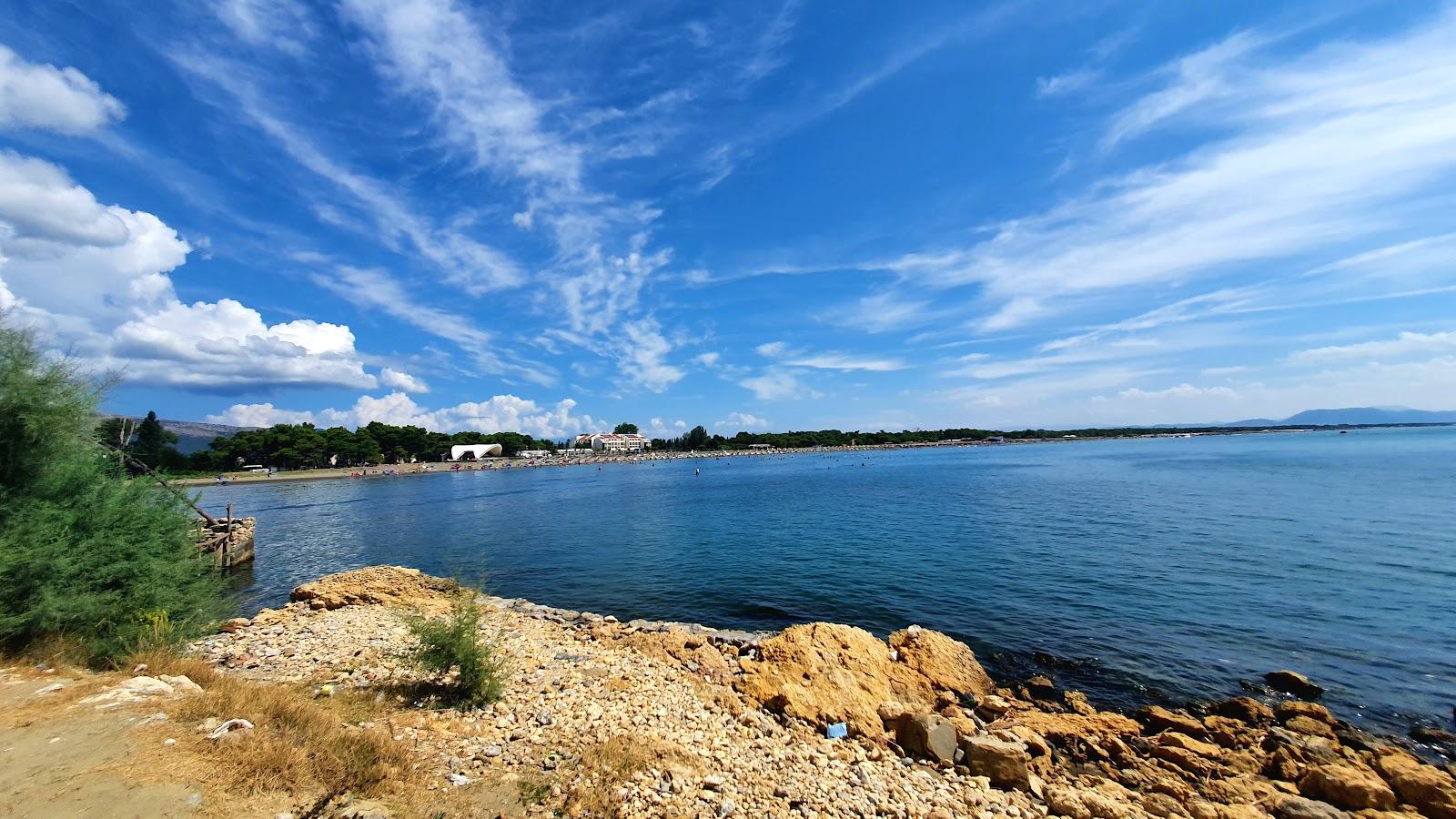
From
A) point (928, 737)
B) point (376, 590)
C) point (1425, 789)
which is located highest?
point (376, 590)

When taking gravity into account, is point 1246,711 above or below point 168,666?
below

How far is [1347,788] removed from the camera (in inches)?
321

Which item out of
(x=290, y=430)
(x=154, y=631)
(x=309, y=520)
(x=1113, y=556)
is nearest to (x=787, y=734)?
(x=154, y=631)

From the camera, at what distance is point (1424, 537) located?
2652 cm

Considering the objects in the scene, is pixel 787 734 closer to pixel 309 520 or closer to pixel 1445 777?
pixel 1445 777

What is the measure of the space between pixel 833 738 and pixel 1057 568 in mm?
18899

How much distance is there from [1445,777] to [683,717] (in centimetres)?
1141

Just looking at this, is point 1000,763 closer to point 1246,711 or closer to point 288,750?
point 1246,711

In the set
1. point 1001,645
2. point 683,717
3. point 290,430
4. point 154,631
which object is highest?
point 290,430

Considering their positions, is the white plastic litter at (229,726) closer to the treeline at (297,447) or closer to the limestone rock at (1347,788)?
the limestone rock at (1347,788)

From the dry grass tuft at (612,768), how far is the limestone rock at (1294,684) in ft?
46.3

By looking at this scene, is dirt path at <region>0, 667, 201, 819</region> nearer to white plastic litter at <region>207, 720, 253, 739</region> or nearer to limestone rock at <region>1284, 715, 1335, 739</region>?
white plastic litter at <region>207, 720, 253, 739</region>

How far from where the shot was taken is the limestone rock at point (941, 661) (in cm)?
1280

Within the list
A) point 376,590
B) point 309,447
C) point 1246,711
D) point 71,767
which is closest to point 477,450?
point 309,447
